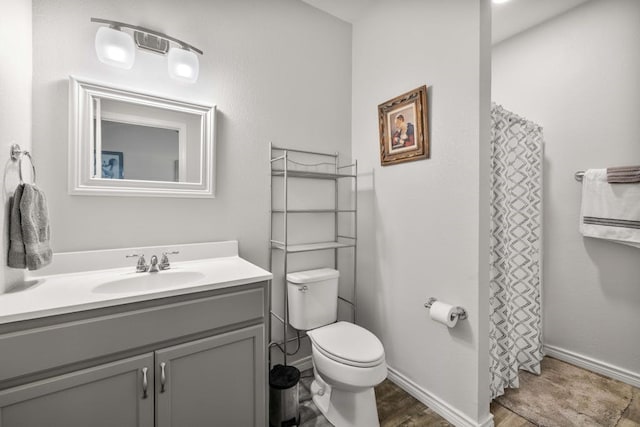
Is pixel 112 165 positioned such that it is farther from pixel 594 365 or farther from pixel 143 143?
pixel 594 365

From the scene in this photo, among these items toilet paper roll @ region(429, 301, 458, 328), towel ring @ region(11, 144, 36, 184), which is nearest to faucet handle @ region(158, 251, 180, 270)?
towel ring @ region(11, 144, 36, 184)

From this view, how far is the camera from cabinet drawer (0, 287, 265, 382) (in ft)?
2.75

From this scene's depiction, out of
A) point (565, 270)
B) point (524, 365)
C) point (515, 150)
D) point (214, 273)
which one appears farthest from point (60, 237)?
point (565, 270)

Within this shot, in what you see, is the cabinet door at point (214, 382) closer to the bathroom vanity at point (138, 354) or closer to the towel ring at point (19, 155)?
the bathroom vanity at point (138, 354)

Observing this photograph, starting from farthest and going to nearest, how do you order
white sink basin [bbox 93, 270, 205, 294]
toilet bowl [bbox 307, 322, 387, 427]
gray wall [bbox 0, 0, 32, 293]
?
toilet bowl [bbox 307, 322, 387, 427] → white sink basin [bbox 93, 270, 205, 294] → gray wall [bbox 0, 0, 32, 293]

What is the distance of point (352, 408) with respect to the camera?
1438 mm

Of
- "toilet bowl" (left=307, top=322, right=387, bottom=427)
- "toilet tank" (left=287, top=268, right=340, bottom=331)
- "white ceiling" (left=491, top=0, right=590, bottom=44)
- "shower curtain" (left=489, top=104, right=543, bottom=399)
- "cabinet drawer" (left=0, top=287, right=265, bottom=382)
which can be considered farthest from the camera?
"white ceiling" (left=491, top=0, right=590, bottom=44)

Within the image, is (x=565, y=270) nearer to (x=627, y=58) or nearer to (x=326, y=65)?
(x=627, y=58)

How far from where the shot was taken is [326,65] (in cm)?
210

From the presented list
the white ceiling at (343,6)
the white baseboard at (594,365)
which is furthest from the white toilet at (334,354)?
the white ceiling at (343,6)

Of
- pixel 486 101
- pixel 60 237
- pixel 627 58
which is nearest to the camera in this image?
pixel 60 237

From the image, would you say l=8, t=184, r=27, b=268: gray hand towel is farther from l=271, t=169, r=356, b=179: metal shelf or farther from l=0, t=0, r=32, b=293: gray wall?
l=271, t=169, r=356, b=179: metal shelf

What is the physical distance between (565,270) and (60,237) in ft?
10.5

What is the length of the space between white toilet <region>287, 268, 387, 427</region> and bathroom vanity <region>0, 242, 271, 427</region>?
1.26 ft
